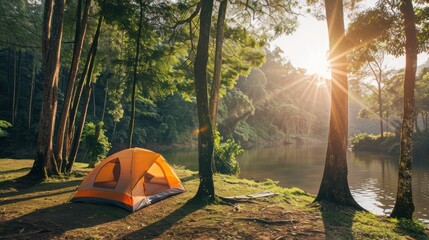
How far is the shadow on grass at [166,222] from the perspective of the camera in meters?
6.26

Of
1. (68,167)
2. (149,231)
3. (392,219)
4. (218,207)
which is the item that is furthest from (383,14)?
(68,167)

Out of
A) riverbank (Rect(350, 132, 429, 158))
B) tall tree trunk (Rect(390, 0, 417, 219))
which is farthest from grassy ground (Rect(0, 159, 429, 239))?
riverbank (Rect(350, 132, 429, 158))

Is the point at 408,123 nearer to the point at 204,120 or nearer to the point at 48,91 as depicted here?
the point at 204,120

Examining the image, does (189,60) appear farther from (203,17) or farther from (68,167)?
(68,167)

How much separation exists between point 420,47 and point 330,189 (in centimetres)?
591

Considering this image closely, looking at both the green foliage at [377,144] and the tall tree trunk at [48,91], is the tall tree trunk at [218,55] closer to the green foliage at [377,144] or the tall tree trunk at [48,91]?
the tall tree trunk at [48,91]

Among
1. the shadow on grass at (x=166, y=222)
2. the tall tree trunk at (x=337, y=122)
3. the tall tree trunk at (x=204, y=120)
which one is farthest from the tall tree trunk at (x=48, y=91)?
the tall tree trunk at (x=337, y=122)

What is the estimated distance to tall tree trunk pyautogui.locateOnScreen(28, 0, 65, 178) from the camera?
10922 mm

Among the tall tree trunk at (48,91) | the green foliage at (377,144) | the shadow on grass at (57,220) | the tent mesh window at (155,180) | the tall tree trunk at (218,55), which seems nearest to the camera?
the shadow on grass at (57,220)

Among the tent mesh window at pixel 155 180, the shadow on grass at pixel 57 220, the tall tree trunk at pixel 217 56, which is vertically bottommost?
the shadow on grass at pixel 57 220

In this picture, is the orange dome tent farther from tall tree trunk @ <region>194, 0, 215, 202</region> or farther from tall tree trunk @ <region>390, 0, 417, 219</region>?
tall tree trunk @ <region>390, 0, 417, 219</region>

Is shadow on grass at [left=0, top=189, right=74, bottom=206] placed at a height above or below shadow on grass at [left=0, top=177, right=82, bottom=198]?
below

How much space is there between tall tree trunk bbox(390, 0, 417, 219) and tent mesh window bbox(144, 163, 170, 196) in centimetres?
688

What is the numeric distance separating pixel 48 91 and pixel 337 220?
1044 centimetres
